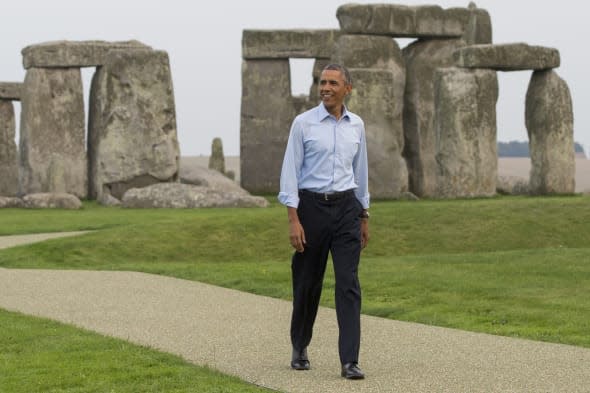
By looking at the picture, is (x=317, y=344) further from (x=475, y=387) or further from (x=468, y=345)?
(x=475, y=387)

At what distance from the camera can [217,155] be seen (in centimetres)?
4044

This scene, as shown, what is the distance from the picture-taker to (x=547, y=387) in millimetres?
8211

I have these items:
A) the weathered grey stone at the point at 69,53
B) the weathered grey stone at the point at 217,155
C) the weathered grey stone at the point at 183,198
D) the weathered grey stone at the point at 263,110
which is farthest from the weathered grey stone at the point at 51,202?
the weathered grey stone at the point at 217,155

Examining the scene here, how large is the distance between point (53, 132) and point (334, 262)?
2334cm

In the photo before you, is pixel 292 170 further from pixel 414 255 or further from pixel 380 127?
pixel 380 127

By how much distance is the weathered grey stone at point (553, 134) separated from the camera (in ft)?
89.7

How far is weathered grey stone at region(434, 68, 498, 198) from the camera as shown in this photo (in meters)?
26.5

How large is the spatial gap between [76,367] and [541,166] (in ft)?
64.4

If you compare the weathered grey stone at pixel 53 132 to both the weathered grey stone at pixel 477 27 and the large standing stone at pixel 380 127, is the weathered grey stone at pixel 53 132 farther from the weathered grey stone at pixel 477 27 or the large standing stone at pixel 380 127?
the weathered grey stone at pixel 477 27

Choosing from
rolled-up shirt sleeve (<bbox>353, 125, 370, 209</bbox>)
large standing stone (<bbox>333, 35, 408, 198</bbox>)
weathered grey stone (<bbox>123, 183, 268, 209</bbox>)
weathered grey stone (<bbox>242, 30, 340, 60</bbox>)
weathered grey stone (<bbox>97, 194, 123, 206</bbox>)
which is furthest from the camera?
weathered grey stone (<bbox>242, 30, 340, 60</bbox>)

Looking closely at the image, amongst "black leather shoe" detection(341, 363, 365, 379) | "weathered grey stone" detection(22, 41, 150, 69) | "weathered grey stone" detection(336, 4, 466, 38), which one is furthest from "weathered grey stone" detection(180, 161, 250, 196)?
"black leather shoe" detection(341, 363, 365, 379)

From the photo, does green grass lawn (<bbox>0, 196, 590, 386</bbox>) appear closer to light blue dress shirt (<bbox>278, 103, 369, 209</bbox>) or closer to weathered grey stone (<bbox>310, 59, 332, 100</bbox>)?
light blue dress shirt (<bbox>278, 103, 369, 209</bbox>)

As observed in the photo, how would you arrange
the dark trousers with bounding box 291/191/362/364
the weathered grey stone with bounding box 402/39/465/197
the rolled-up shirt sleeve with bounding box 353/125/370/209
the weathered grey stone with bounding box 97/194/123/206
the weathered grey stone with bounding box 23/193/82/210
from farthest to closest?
the weathered grey stone with bounding box 402/39/465/197 → the weathered grey stone with bounding box 97/194/123/206 → the weathered grey stone with bounding box 23/193/82/210 → the rolled-up shirt sleeve with bounding box 353/125/370/209 → the dark trousers with bounding box 291/191/362/364

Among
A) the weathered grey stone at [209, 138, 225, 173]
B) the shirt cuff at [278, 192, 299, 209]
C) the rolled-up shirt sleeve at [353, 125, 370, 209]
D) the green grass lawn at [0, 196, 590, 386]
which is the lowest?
the weathered grey stone at [209, 138, 225, 173]
